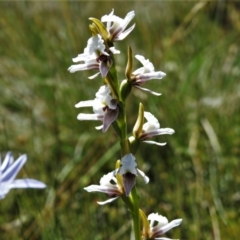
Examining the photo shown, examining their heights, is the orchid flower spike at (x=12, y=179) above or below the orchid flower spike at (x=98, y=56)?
below

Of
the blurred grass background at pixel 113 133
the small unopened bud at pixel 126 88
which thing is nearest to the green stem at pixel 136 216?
the small unopened bud at pixel 126 88

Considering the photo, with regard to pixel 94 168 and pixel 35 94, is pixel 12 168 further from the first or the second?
pixel 35 94

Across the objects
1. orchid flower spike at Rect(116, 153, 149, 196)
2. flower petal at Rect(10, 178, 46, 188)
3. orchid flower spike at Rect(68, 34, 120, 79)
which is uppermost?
orchid flower spike at Rect(68, 34, 120, 79)

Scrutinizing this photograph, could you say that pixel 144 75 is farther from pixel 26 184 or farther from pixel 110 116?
pixel 26 184

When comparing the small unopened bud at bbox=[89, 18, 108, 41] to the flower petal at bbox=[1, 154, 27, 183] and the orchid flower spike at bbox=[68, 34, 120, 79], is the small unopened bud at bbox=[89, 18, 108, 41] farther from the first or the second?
the flower petal at bbox=[1, 154, 27, 183]

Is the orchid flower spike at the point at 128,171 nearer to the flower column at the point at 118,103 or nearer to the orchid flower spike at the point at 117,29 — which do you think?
the flower column at the point at 118,103

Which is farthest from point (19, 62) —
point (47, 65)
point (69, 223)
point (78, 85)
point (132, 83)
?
point (132, 83)

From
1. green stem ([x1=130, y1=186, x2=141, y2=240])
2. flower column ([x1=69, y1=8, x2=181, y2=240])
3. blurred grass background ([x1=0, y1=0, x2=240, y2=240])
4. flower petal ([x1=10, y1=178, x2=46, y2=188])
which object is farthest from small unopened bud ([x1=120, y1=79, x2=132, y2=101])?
blurred grass background ([x1=0, y1=0, x2=240, y2=240])
